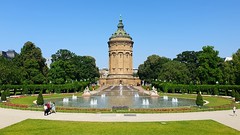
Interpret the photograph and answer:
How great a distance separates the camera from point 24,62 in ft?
198

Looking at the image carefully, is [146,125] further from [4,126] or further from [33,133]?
[4,126]

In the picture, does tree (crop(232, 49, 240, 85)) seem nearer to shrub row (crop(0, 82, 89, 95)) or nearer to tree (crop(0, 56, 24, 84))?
shrub row (crop(0, 82, 89, 95))

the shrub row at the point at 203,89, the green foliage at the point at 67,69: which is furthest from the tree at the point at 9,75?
the shrub row at the point at 203,89

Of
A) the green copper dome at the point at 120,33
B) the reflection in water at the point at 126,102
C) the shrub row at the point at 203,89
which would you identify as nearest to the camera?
the reflection in water at the point at 126,102

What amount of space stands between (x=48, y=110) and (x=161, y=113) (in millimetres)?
9365

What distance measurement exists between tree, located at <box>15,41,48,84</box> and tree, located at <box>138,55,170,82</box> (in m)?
51.6

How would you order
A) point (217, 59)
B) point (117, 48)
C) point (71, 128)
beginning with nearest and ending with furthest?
point (71, 128) → point (217, 59) → point (117, 48)

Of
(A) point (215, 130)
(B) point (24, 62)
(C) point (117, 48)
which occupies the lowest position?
(A) point (215, 130)

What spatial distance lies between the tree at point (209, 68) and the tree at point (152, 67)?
4443cm

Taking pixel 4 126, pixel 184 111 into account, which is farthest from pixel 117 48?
pixel 4 126

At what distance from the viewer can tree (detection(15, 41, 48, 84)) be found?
5906 cm

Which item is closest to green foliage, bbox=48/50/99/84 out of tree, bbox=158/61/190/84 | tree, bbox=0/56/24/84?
tree, bbox=0/56/24/84

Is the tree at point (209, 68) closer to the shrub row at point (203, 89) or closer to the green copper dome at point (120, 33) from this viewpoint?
the shrub row at point (203, 89)

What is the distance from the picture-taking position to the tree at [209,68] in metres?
58.2
